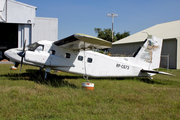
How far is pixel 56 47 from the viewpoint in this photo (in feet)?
36.3

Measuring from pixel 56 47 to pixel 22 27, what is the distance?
24.7m

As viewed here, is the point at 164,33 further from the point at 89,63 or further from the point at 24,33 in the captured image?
the point at 24,33

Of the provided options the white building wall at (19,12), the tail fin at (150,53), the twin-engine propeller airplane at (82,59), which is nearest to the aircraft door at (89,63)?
the twin-engine propeller airplane at (82,59)

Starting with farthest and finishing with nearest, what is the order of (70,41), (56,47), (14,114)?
(56,47)
(70,41)
(14,114)

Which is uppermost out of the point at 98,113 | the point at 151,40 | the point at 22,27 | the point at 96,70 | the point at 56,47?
the point at 22,27

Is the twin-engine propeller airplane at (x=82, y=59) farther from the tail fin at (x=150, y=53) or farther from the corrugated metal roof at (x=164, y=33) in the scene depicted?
the corrugated metal roof at (x=164, y=33)

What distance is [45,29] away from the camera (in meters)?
33.2

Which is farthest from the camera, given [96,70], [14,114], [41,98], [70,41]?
[96,70]

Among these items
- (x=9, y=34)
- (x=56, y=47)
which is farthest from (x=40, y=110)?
(x=9, y=34)

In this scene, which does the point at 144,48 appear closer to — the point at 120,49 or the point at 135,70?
the point at 135,70

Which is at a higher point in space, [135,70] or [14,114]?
[135,70]

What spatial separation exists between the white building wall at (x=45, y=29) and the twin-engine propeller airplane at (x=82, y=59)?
22099 millimetres

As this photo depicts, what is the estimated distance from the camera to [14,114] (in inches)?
188

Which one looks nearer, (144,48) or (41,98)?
(41,98)
